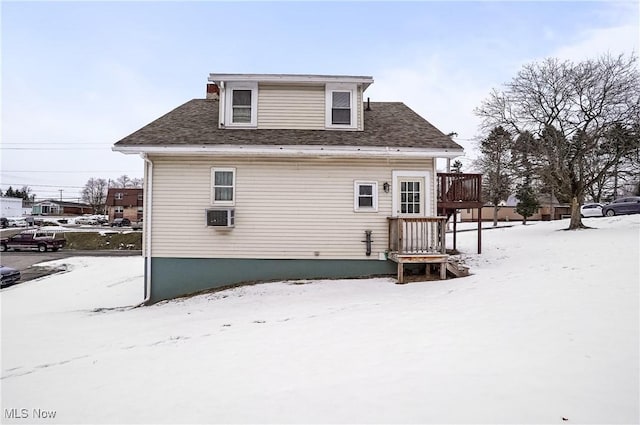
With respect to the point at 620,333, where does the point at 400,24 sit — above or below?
above

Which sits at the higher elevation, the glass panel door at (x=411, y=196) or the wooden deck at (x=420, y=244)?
the glass panel door at (x=411, y=196)

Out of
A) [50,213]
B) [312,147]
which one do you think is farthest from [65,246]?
[50,213]

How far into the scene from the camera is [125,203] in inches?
2302

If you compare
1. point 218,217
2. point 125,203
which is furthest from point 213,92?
point 125,203

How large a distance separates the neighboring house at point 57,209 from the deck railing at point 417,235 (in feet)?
278

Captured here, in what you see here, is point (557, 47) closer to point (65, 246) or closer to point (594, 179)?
point (594, 179)

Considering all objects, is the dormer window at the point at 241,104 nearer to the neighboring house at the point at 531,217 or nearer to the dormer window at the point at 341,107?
the dormer window at the point at 341,107

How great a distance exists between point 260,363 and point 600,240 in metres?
14.0

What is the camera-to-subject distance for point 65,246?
34.0 meters

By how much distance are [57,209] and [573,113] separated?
87.5 meters

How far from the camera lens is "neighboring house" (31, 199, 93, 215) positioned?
74188 millimetres

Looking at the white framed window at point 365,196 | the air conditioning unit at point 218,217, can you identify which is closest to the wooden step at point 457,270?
the white framed window at point 365,196

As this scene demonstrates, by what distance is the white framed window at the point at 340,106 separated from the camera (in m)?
11.6

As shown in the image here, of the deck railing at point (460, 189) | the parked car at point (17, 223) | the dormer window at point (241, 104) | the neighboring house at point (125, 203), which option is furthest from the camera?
the neighboring house at point (125, 203)
